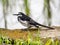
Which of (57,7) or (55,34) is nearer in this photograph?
(55,34)

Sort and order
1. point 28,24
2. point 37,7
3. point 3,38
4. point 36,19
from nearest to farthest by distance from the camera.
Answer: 1. point 3,38
2. point 28,24
3. point 36,19
4. point 37,7

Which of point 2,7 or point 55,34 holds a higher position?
point 2,7

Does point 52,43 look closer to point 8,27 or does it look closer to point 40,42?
point 40,42

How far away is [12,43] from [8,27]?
1035mm

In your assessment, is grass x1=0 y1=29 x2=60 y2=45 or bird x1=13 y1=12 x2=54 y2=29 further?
bird x1=13 y1=12 x2=54 y2=29

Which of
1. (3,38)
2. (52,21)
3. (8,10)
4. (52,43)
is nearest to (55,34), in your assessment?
(52,43)

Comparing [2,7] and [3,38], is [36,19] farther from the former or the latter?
[3,38]

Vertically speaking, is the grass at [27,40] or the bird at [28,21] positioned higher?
the bird at [28,21]

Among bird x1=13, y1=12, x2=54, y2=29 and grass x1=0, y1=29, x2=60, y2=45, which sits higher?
bird x1=13, y1=12, x2=54, y2=29

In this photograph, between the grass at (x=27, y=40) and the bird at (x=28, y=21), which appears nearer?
the grass at (x=27, y=40)

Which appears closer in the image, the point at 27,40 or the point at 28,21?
the point at 27,40

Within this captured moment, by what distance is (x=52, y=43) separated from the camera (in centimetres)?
239

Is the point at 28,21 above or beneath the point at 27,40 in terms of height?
above

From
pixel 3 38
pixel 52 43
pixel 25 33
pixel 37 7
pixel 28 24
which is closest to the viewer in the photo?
pixel 52 43
